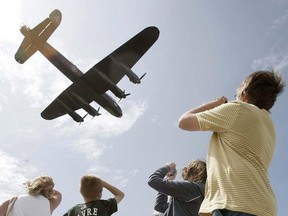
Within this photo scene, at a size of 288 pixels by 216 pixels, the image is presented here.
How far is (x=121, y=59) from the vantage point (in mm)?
23906

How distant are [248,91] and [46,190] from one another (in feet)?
10.4

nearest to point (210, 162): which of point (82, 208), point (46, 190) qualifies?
point (82, 208)

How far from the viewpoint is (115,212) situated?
4324 mm

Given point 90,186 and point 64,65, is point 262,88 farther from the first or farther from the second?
point 64,65

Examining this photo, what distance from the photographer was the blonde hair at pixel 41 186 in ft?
15.0

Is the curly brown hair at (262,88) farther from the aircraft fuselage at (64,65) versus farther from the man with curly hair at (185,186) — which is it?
the aircraft fuselage at (64,65)

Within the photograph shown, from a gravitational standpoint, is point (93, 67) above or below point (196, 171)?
above

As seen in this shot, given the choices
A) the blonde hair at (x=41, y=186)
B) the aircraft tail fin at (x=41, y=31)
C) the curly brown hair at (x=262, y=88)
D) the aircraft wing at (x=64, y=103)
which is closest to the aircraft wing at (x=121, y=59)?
the aircraft wing at (x=64, y=103)

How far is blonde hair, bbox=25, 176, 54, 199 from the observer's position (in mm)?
4578

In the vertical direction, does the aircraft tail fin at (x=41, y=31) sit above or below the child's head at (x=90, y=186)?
above

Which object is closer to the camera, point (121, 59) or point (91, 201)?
point (91, 201)

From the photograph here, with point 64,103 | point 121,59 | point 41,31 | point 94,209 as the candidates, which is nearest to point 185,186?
point 94,209

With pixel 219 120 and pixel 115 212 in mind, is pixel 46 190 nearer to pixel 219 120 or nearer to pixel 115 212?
pixel 115 212

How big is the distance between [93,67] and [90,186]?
20908 mm
